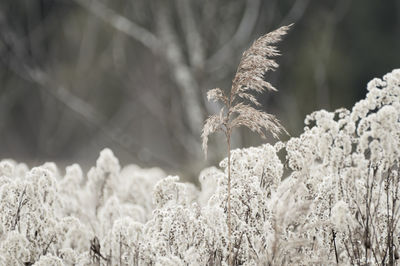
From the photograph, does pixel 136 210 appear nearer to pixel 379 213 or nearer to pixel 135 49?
pixel 379 213

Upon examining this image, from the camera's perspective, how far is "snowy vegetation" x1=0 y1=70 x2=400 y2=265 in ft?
9.08

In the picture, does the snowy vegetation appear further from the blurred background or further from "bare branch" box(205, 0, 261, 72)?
"bare branch" box(205, 0, 261, 72)

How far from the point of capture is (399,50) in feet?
58.2

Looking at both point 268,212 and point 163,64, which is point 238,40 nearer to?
point 163,64

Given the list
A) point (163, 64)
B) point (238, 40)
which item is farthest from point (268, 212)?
point (238, 40)

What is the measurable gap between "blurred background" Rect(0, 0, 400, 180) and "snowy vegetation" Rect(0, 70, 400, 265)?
582 centimetres

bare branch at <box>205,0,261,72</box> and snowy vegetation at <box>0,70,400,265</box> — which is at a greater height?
bare branch at <box>205,0,261,72</box>

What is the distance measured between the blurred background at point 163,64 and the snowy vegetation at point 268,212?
229 inches

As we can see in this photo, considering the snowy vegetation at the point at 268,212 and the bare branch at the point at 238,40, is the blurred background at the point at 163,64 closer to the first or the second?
the bare branch at the point at 238,40

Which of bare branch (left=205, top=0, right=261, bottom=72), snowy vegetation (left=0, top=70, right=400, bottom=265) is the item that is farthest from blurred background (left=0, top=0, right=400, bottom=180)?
snowy vegetation (left=0, top=70, right=400, bottom=265)

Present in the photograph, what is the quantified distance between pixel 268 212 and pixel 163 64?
8754 millimetres

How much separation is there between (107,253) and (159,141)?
20.1m

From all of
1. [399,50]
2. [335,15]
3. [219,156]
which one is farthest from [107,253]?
[399,50]

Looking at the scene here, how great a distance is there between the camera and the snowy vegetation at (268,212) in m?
2.77
